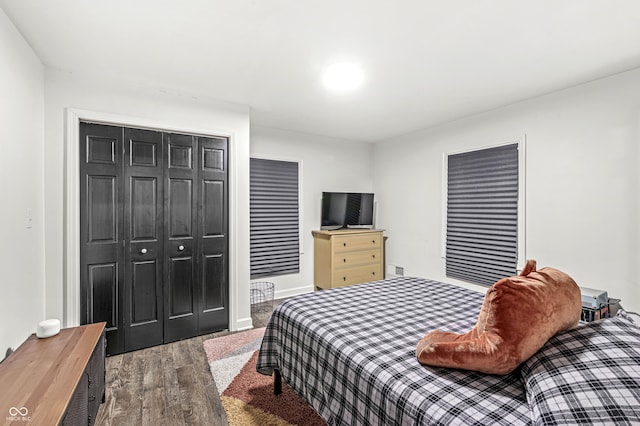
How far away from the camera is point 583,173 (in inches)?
113

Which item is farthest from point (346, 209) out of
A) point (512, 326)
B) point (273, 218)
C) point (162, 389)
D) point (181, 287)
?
point (512, 326)

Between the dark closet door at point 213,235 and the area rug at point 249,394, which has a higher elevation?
the dark closet door at point 213,235

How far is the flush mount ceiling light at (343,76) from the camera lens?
99.7 inches

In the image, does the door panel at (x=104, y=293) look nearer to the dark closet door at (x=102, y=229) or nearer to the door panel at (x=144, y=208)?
the dark closet door at (x=102, y=229)

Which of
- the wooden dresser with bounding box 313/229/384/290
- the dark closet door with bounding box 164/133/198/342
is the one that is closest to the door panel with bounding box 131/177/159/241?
the dark closet door with bounding box 164/133/198/342

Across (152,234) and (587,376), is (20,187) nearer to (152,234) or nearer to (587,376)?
(152,234)

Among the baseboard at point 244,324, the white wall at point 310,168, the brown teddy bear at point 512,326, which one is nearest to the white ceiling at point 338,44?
the white wall at point 310,168

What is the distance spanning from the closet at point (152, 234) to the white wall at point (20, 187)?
315mm

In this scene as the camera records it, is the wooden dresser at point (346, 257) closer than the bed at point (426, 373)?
No

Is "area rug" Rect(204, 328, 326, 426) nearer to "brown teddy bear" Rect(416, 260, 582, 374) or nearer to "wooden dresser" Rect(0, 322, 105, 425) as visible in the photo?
"wooden dresser" Rect(0, 322, 105, 425)

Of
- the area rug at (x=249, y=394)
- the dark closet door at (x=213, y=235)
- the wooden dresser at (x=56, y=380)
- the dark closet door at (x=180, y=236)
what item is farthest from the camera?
the dark closet door at (x=213, y=235)

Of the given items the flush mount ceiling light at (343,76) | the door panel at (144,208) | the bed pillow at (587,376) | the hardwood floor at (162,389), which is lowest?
the hardwood floor at (162,389)

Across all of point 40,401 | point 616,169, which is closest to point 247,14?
point 40,401

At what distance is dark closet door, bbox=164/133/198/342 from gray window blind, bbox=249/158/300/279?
1.26 metres
